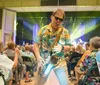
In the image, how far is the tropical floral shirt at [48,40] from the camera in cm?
238

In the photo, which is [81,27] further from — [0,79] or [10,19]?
[0,79]

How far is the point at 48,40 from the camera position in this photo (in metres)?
2.41

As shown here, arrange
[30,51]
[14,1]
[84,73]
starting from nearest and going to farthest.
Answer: [84,73], [30,51], [14,1]

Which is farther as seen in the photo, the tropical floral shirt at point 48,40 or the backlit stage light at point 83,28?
the backlit stage light at point 83,28

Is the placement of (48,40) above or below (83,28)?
above

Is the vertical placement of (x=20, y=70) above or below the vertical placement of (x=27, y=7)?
below

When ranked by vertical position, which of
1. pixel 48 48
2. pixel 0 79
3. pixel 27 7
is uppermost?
pixel 27 7

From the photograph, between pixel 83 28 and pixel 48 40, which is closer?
pixel 48 40

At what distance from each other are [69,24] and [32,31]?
174cm

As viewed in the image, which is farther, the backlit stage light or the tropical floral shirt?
the backlit stage light

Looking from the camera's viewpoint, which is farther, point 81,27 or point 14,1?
point 81,27

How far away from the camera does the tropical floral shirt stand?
2.38 metres

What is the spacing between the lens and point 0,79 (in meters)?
A: 2.55

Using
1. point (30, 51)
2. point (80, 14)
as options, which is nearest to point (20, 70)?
point (30, 51)
